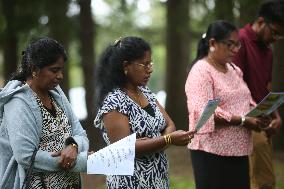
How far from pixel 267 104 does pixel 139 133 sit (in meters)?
1.27

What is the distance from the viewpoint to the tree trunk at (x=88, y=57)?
10852 millimetres

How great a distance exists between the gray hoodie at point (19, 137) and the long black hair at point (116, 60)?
564mm

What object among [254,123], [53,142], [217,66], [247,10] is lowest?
[53,142]

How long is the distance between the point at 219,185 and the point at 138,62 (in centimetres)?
151

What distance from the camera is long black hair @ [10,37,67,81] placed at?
3635 millimetres

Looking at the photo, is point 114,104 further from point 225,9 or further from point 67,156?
point 225,9

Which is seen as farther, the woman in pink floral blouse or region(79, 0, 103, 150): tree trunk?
region(79, 0, 103, 150): tree trunk

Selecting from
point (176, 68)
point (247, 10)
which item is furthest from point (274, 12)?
point (176, 68)

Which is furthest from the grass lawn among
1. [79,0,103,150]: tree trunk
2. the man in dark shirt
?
the man in dark shirt

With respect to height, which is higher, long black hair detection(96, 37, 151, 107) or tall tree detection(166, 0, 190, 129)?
tall tree detection(166, 0, 190, 129)

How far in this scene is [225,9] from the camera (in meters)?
9.74

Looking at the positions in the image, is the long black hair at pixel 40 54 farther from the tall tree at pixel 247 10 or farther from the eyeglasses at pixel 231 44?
the tall tree at pixel 247 10

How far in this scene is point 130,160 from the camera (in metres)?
3.68

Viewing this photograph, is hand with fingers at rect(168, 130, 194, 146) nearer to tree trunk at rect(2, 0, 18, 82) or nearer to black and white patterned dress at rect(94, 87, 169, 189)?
black and white patterned dress at rect(94, 87, 169, 189)
